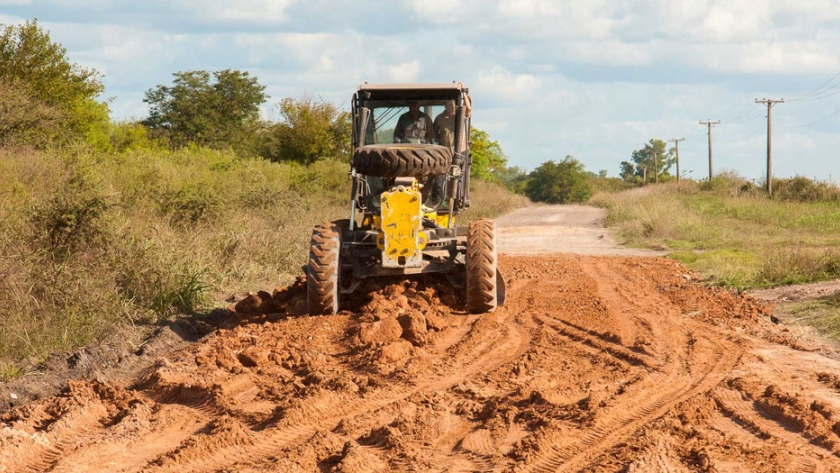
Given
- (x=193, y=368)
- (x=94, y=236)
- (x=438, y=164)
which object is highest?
(x=438, y=164)

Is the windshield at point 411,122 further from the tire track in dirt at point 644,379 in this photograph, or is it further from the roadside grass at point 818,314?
the roadside grass at point 818,314

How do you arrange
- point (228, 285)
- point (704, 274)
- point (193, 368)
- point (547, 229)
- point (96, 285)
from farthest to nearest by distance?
point (547, 229) → point (704, 274) → point (228, 285) → point (96, 285) → point (193, 368)

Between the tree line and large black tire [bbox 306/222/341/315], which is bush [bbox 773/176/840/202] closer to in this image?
the tree line

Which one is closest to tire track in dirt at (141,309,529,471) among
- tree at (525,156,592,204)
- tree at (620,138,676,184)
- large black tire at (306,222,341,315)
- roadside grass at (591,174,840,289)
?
large black tire at (306,222,341,315)

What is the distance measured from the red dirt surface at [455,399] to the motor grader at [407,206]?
1.57ft

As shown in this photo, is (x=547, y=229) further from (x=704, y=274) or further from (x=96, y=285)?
(x=96, y=285)

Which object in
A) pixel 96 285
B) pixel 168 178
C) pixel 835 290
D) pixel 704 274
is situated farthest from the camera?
pixel 168 178

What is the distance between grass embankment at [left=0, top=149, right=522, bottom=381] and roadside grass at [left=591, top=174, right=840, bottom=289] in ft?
26.9

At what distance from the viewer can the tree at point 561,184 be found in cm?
7656

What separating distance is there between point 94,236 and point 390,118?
4.56 meters

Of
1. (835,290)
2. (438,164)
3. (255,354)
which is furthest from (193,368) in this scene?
(835,290)

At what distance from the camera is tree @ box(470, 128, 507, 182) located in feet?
194

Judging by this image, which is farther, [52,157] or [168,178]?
[168,178]

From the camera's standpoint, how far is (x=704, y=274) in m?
15.9
